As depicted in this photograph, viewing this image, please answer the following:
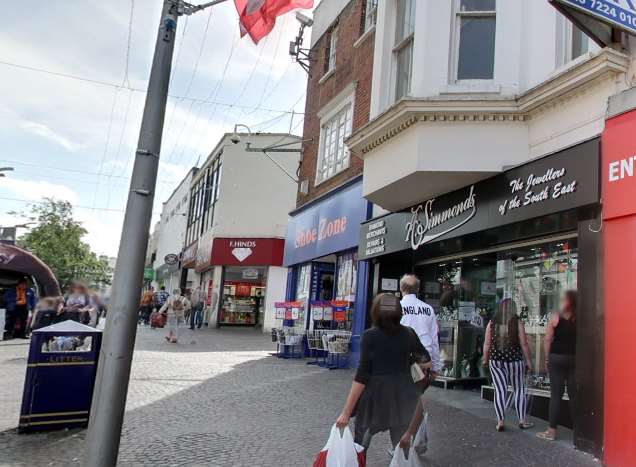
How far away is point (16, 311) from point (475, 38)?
1492cm

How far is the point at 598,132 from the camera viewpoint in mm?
6270

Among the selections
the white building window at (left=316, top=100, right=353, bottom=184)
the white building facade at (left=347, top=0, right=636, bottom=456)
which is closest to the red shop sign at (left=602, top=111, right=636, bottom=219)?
the white building facade at (left=347, top=0, right=636, bottom=456)

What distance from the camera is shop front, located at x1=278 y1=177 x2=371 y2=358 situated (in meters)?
12.7

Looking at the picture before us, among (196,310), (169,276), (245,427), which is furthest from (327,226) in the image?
(169,276)

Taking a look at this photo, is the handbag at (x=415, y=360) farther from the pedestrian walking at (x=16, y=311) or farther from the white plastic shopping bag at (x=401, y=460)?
the pedestrian walking at (x=16, y=311)

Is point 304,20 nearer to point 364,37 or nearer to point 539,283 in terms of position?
point 364,37

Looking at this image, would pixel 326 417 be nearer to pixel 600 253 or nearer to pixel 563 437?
pixel 563 437

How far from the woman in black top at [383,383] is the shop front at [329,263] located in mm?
7845

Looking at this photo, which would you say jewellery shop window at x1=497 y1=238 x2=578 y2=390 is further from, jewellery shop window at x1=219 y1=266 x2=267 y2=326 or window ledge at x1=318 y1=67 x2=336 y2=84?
jewellery shop window at x1=219 y1=266 x2=267 y2=326

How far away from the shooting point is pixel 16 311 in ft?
53.6

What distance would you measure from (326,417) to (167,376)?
12.6 feet

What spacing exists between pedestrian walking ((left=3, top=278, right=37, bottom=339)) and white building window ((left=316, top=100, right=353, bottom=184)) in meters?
9.70

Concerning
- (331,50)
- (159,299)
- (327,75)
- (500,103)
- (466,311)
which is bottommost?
(159,299)

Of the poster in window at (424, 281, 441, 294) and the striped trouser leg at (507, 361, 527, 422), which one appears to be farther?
the poster in window at (424, 281, 441, 294)
